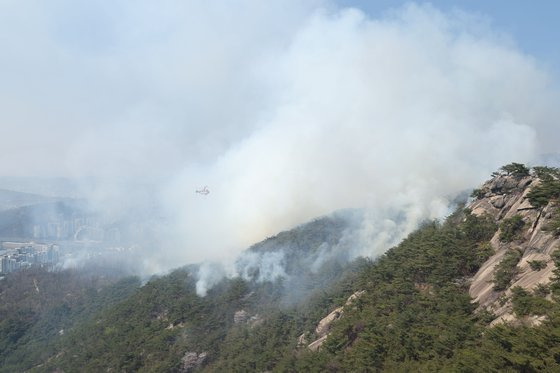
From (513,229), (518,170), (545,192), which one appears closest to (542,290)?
(545,192)

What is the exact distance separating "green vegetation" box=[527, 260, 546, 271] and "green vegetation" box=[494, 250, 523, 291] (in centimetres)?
209

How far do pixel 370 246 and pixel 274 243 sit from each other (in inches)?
997

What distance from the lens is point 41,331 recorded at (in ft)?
427

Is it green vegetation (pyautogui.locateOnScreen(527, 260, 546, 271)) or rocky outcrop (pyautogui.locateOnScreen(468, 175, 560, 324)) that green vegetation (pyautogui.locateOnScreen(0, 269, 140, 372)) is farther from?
green vegetation (pyautogui.locateOnScreen(527, 260, 546, 271))

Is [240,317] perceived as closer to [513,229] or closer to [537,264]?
[513,229]

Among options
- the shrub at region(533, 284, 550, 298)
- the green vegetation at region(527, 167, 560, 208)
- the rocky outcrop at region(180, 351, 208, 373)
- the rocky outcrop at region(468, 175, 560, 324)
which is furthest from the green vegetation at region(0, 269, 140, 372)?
the shrub at region(533, 284, 550, 298)

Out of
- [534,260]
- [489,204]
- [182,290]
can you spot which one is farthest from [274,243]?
[534,260]

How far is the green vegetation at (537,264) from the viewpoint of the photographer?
105 feet

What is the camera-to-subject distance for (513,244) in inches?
1545

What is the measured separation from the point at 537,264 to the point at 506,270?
3.14 meters

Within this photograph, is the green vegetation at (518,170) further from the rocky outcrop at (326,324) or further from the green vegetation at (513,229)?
the rocky outcrop at (326,324)

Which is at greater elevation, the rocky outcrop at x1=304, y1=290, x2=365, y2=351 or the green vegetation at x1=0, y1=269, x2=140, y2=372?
the green vegetation at x1=0, y1=269, x2=140, y2=372

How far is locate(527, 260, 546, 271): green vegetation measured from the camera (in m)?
31.9

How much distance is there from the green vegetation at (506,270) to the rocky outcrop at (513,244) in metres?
0.32
